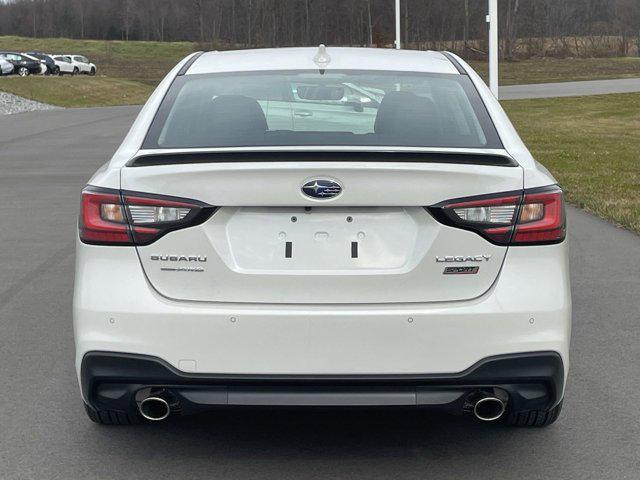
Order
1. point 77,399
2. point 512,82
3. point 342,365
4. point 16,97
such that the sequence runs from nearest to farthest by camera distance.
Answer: point 342,365
point 77,399
point 16,97
point 512,82

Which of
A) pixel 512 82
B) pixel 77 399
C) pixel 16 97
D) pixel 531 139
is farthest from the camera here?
pixel 512 82

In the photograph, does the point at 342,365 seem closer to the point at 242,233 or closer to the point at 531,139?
the point at 242,233

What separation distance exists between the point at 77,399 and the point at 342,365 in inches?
74.7

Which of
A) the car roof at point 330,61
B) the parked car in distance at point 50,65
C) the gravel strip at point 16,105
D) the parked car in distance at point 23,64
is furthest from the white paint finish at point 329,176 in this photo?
the parked car in distance at point 50,65

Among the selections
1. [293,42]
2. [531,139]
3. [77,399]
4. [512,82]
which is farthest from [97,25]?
[77,399]

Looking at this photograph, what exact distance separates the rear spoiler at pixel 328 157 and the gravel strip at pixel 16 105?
38.6 m

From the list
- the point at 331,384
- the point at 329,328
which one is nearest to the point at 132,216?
the point at 329,328

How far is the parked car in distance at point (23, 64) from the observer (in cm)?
7069

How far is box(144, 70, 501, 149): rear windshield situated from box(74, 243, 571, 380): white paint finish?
63 cm

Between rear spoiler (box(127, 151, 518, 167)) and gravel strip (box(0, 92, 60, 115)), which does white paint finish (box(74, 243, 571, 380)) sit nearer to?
rear spoiler (box(127, 151, 518, 167))

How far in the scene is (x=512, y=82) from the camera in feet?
218

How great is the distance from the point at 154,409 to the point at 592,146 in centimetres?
2014

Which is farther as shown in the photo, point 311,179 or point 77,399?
point 77,399

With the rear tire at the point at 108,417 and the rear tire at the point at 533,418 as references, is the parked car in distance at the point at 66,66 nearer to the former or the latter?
the rear tire at the point at 108,417
